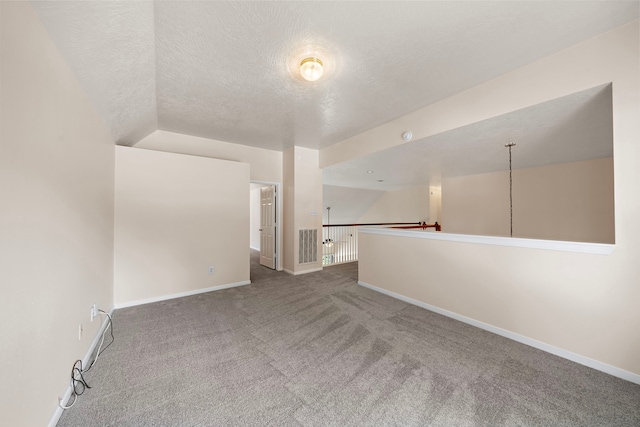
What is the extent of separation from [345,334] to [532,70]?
3260mm

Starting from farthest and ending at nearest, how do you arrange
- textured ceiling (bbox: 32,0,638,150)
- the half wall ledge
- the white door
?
the white door < the half wall ledge < textured ceiling (bbox: 32,0,638,150)

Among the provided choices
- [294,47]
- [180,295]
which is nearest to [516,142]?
[294,47]

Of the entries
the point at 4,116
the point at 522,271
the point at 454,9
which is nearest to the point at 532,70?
the point at 454,9

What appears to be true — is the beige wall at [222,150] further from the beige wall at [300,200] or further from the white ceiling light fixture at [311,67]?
the white ceiling light fixture at [311,67]

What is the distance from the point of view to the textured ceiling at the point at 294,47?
62.7 inches

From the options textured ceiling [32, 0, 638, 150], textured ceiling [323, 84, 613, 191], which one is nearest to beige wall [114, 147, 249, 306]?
textured ceiling [32, 0, 638, 150]

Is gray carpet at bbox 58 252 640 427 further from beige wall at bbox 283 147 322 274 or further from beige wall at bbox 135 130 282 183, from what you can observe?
beige wall at bbox 135 130 282 183

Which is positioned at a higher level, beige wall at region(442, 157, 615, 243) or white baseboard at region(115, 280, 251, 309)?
beige wall at region(442, 157, 615, 243)

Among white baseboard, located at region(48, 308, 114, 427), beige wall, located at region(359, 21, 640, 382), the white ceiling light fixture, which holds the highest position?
the white ceiling light fixture

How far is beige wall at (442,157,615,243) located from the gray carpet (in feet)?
11.9

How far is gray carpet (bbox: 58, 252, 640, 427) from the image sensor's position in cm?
145

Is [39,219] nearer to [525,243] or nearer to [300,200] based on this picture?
[300,200]

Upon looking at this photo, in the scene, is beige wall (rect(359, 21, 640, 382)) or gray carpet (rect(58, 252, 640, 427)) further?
beige wall (rect(359, 21, 640, 382))

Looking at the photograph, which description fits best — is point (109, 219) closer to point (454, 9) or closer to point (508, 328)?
point (454, 9)
